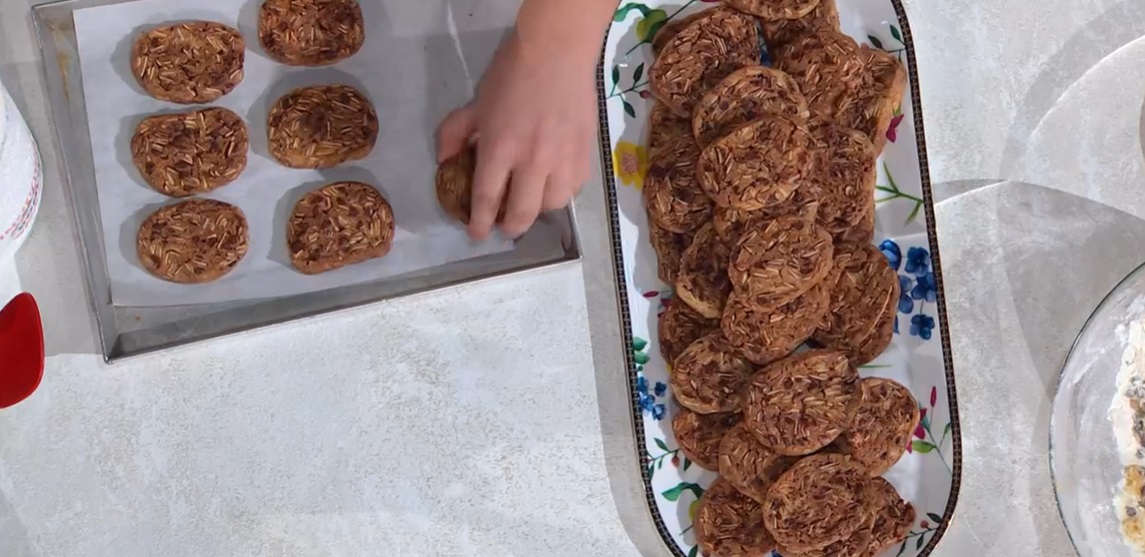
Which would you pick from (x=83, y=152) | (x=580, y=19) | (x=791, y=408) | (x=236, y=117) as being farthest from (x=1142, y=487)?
(x=83, y=152)

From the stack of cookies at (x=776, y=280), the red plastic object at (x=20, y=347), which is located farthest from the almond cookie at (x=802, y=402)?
the red plastic object at (x=20, y=347)

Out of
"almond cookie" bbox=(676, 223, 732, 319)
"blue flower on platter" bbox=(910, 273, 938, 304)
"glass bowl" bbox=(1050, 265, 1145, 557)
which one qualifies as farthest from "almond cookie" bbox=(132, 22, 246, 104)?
"glass bowl" bbox=(1050, 265, 1145, 557)

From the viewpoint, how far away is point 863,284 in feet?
2.73

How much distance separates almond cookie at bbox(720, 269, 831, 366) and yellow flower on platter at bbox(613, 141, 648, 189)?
14cm

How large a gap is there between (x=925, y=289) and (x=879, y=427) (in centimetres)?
14

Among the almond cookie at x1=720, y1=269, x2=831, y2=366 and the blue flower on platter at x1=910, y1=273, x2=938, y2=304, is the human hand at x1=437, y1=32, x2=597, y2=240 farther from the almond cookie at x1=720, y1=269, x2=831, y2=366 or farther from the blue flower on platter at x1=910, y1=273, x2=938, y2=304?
the blue flower on platter at x1=910, y1=273, x2=938, y2=304

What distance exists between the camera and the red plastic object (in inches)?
27.8

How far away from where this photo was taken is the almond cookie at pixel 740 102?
81 centimetres

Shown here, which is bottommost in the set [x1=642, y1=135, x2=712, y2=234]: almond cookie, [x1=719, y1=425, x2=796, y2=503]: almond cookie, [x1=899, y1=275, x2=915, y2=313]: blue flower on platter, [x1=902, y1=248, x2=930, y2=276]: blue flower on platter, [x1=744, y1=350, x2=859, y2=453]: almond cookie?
[x1=719, y1=425, x2=796, y2=503]: almond cookie

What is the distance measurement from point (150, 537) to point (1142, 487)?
0.92 meters

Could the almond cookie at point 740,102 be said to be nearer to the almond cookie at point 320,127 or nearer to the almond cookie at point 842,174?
the almond cookie at point 842,174

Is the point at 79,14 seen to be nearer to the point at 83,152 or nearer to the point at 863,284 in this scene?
the point at 83,152

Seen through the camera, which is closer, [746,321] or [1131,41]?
[746,321]

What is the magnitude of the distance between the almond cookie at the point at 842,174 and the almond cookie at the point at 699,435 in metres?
0.20
